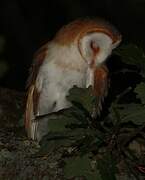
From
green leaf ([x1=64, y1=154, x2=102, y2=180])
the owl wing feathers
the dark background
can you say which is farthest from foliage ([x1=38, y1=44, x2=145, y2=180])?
the dark background

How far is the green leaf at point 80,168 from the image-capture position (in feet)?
7.94

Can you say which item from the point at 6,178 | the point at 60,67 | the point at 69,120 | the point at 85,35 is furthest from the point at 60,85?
the point at 6,178

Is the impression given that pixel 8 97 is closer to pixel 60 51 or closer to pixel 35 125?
pixel 35 125

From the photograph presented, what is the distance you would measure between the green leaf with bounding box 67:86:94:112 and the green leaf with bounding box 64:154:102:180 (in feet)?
0.70

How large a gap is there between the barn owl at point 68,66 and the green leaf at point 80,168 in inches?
25.3

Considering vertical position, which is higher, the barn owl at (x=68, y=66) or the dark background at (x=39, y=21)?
the dark background at (x=39, y=21)

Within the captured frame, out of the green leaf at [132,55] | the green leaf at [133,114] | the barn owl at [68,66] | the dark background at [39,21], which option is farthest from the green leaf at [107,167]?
the dark background at [39,21]

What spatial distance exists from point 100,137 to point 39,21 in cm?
569

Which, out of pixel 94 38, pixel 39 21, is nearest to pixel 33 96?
A: pixel 94 38

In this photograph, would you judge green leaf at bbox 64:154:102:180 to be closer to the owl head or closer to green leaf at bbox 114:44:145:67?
green leaf at bbox 114:44:145:67

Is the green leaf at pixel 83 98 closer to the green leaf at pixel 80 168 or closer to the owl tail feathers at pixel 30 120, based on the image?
the green leaf at pixel 80 168

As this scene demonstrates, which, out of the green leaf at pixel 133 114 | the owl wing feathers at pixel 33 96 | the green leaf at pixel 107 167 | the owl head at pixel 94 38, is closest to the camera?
the green leaf at pixel 107 167

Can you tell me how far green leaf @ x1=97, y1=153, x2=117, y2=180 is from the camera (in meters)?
2.38

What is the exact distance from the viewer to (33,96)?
3.43 meters
